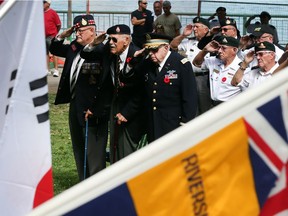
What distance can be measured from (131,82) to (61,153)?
3.53 metres

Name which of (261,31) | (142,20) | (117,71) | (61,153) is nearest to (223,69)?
(117,71)

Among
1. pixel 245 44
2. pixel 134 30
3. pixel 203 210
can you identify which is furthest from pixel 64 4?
pixel 203 210

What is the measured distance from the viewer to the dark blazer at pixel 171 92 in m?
8.96

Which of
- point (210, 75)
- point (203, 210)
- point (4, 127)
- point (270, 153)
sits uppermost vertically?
point (270, 153)

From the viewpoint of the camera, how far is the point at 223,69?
10125 millimetres

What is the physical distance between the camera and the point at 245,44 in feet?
37.2

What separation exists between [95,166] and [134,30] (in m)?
9.38

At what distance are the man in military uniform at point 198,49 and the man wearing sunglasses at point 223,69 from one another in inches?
13.0

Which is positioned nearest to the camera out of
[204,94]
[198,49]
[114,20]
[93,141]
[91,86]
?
[91,86]

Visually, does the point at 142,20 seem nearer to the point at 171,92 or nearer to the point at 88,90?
the point at 88,90

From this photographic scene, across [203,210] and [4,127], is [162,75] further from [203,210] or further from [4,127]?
[203,210]

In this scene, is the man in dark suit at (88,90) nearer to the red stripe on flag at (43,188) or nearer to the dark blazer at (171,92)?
the dark blazer at (171,92)

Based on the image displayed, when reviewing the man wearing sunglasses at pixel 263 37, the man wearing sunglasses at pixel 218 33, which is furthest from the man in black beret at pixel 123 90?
the man wearing sunglasses at pixel 218 33

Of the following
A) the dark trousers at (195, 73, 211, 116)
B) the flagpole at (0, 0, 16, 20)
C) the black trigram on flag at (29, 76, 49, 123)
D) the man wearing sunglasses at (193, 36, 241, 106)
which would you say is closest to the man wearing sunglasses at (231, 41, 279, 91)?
the man wearing sunglasses at (193, 36, 241, 106)
